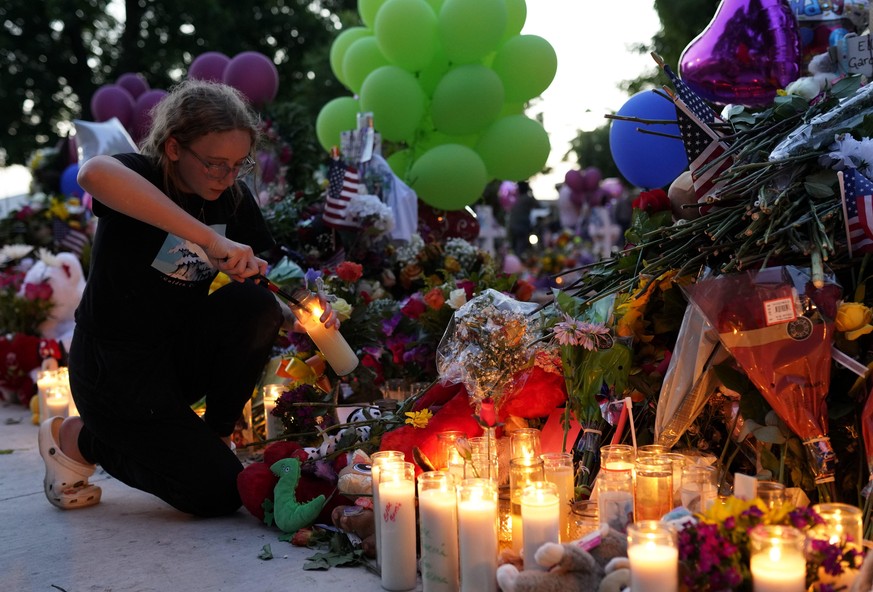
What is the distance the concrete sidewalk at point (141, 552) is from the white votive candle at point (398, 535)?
0.19 feet

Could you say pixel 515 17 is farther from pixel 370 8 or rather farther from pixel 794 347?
pixel 794 347

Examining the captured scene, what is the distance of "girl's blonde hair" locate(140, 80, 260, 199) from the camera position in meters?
2.59

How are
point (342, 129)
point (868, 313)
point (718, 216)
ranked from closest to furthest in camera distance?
point (868, 313)
point (718, 216)
point (342, 129)

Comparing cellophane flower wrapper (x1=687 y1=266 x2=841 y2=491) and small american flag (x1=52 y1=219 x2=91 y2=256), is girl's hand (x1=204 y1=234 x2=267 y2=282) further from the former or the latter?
small american flag (x1=52 y1=219 x2=91 y2=256)

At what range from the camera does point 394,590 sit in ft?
6.99

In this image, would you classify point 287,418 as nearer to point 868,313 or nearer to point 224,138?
point 224,138

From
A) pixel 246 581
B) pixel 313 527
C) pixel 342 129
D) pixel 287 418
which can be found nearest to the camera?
pixel 246 581

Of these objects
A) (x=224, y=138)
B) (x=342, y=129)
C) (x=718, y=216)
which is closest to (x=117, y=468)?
(x=224, y=138)

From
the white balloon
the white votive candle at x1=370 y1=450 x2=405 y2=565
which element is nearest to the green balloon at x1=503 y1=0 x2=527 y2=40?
the white balloon

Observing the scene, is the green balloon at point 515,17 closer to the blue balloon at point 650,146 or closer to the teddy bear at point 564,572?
the blue balloon at point 650,146

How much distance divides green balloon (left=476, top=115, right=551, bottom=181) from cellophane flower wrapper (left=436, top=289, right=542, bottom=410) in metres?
3.23

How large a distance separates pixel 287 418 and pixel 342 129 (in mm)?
3245

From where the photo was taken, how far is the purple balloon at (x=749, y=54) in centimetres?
329

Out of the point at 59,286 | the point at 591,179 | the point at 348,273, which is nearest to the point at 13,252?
the point at 59,286
